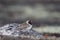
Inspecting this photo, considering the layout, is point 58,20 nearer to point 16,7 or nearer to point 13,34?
point 16,7

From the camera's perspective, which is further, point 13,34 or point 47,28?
point 47,28

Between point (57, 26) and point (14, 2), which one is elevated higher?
point (14, 2)

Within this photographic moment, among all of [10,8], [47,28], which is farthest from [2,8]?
[47,28]

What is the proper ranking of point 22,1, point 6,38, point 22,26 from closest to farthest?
point 6,38 < point 22,26 < point 22,1

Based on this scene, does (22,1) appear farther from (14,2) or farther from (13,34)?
(13,34)

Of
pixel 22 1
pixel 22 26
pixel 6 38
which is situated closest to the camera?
pixel 6 38

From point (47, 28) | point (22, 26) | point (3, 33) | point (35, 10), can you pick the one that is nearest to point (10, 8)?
point (35, 10)
